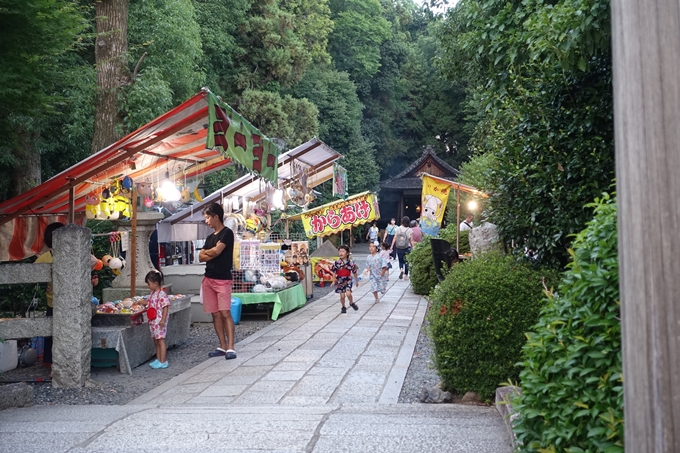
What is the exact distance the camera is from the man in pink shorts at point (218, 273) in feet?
27.4

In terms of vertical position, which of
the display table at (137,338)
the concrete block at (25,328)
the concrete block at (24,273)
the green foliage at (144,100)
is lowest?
the display table at (137,338)

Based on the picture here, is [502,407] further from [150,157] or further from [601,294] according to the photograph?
[150,157]

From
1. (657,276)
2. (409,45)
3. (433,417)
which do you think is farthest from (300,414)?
(409,45)

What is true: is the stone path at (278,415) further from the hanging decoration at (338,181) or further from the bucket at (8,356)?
the hanging decoration at (338,181)

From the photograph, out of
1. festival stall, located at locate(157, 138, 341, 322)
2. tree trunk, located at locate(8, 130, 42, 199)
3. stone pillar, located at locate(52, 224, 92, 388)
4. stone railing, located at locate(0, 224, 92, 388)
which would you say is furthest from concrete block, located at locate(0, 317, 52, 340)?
tree trunk, located at locate(8, 130, 42, 199)

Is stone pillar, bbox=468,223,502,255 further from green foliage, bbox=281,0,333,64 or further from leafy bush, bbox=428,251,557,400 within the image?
green foliage, bbox=281,0,333,64

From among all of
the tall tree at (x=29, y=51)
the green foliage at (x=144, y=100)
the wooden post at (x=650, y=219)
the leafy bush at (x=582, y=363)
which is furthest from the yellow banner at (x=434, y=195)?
the wooden post at (x=650, y=219)

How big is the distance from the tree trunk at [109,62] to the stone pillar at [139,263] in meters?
3.24

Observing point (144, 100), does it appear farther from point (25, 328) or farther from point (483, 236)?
point (25, 328)

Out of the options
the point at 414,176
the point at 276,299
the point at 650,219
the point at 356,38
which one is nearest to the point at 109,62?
the point at 276,299

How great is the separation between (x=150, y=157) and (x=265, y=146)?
1590 mm

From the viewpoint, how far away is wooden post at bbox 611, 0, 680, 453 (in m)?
1.85

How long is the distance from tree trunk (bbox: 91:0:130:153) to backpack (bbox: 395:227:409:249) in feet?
33.1

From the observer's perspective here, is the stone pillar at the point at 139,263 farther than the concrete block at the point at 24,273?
Yes
